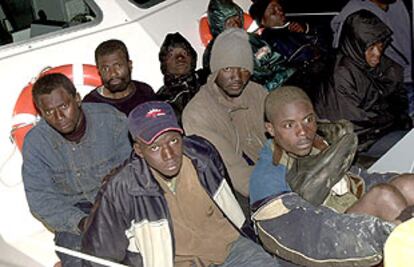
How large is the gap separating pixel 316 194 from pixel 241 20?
180 centimetres

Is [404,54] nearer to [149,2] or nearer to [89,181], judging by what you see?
[149,2]

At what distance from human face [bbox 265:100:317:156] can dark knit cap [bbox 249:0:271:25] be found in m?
1.90

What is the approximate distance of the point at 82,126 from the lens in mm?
2812

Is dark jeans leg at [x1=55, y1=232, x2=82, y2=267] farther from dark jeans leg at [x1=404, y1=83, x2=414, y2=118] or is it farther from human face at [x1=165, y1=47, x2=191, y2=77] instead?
dark jeans leg at [x1=404, y1=83, x2=414, y2=118]

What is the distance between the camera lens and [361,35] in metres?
3.43

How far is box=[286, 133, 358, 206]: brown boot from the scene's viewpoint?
231 centimetres

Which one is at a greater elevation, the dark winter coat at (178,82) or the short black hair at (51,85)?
the short black hair at (51,85)

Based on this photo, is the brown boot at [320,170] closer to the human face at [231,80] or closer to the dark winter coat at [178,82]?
the human face at [231,80]

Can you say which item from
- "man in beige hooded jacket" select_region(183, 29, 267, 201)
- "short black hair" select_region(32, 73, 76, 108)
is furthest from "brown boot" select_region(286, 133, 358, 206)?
"short black hair" select_region(32, 73, 76, 108)

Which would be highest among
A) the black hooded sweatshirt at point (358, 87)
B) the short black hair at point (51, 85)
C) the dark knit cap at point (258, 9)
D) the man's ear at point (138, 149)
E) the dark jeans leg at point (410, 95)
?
the short black hair at point (51, 85)

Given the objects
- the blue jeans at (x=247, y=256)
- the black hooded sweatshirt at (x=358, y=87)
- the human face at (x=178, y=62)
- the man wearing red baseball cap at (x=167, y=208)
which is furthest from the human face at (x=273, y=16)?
the blue jeans at (x=247, y=256)

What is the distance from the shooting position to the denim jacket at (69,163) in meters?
2.71

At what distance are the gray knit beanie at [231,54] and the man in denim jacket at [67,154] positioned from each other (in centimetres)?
49

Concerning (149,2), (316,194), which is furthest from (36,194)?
(149,2)
